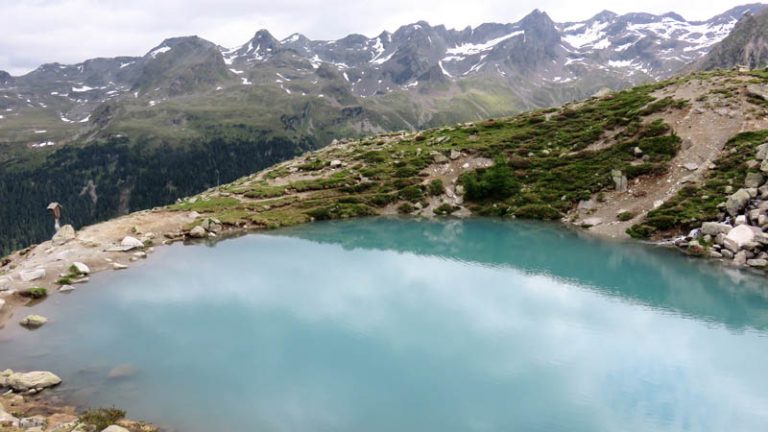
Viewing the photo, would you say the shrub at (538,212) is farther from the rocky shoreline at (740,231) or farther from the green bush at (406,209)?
the rocky shoreline at (740,231)

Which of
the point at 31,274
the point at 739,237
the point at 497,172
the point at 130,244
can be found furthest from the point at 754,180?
the point at 31,274

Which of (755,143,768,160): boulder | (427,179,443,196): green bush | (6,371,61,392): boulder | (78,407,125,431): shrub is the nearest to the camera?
(78,407,125,431): shrub

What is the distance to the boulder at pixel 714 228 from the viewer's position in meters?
45.7

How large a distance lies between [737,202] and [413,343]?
3791 centimetres

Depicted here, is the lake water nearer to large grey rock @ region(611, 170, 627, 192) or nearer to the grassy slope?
large grey rock @ region(611, 170, 627, 192)

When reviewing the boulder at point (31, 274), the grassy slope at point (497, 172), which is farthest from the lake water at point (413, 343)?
the grassy slope at point (497, 172)

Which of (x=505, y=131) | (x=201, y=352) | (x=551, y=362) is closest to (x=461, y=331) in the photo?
(x=551, y=362)

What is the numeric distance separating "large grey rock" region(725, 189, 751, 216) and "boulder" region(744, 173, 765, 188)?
215cm

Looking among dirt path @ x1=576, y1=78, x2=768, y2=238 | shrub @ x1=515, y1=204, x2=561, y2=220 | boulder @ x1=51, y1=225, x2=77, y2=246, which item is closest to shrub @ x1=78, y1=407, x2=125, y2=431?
boulder @ x1=51, y1=225, x2=77, y2=246

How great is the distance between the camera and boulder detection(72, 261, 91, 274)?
1509 inches

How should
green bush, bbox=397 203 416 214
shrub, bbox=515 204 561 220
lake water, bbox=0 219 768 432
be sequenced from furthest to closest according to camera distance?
green bush, bbox=397 203 416 214 → shrub, bbox=515 204 561 220 → lake water, bbox=0 219 768 432

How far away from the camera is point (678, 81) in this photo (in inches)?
3145

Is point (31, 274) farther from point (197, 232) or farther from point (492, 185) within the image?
point (492, 185)

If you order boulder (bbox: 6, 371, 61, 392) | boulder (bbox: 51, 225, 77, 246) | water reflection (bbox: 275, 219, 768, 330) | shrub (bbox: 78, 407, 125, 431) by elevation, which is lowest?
water reflection (bbox: 275, 219, 768, 330)
